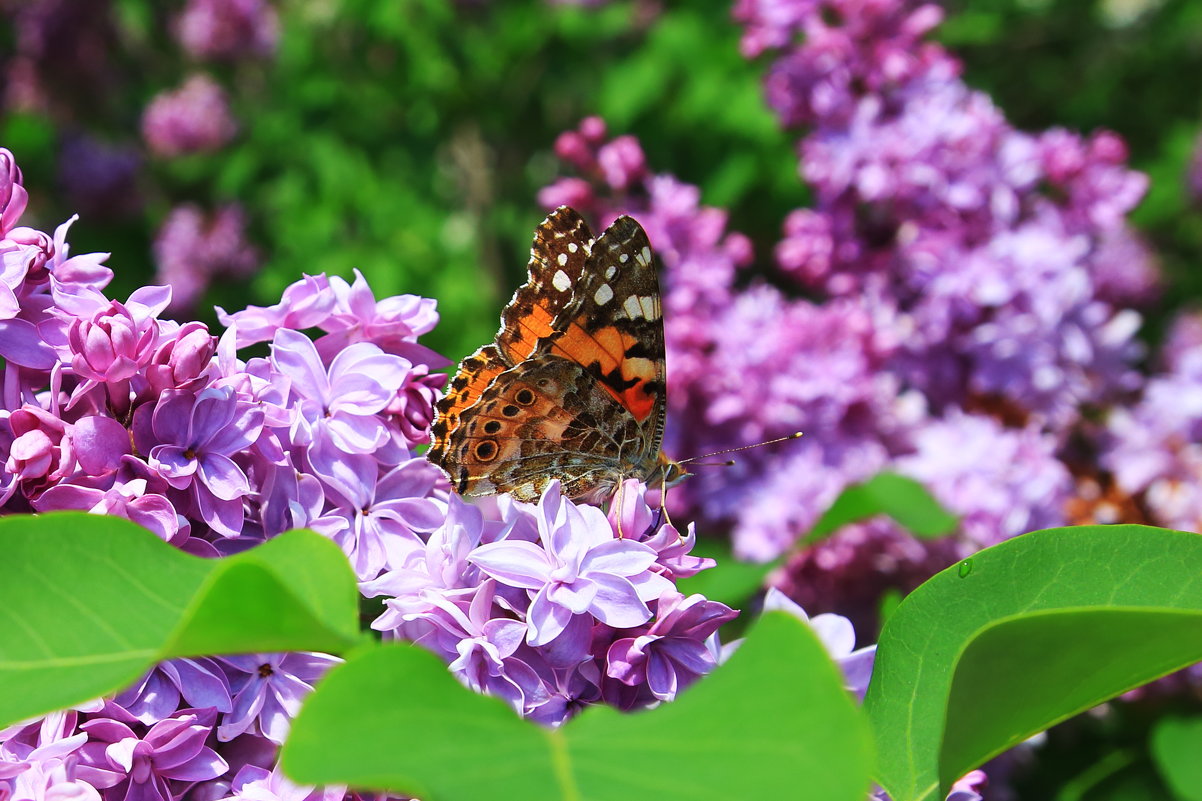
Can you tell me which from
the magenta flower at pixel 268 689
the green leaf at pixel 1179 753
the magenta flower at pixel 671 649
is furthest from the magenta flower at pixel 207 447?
the green leaf at pixel 1179 753

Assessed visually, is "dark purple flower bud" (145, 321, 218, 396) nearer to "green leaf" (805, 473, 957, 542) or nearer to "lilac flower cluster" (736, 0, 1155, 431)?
"green leaf" (805, 473, 957, 542)

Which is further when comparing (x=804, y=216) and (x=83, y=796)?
(x=804, y=216)

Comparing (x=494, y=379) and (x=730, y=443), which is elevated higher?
(x=730, y=443)

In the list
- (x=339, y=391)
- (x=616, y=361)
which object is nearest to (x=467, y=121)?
(x=616, y=361)

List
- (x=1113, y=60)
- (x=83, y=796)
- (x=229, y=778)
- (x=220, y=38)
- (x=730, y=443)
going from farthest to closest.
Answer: (x=1113, y=60) → (x=220, y=38) → (x=730, y=443) → (x=229, y=778) → (x=83, y=796)

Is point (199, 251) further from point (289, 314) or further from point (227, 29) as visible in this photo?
point (289, 314)

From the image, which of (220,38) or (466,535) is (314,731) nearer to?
(466,535)

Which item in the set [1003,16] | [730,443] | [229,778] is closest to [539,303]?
[229,778]
